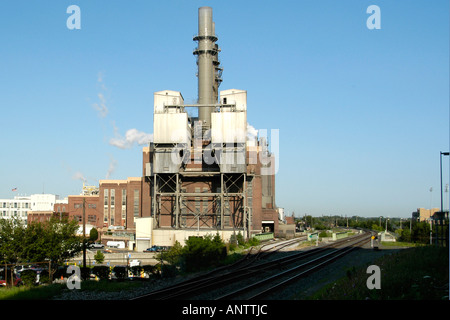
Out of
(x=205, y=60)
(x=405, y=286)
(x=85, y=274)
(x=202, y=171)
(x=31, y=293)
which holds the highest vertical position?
(x=205, y=60)

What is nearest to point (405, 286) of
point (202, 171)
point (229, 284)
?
point (229, 284)

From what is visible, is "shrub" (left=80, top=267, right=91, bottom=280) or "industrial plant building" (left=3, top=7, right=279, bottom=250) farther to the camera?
"industrial plant building" (left=3, top=7, right=279, bottom=250)

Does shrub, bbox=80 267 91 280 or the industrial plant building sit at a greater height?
the industrial plant building

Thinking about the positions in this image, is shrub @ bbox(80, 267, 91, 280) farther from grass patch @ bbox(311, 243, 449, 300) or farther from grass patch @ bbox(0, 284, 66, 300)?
grass patch @ bbox(311, 243, 449, 300)

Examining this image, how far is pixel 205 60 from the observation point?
2756 inches

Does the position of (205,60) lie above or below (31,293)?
above

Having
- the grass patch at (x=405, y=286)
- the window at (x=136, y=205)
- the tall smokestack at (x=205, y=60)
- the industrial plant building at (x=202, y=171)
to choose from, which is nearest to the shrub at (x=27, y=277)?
the grass patch at (x=405, y=286)

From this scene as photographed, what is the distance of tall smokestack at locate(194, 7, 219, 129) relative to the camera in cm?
6938

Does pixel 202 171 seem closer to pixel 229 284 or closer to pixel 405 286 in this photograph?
pixel 229 284

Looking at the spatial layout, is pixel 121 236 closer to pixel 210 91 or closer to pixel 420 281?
pixel 210 91

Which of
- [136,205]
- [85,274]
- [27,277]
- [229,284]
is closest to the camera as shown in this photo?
[229,284]

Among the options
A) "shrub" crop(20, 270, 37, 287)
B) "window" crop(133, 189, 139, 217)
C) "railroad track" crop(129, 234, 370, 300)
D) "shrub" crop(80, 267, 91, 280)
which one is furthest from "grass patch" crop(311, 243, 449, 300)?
"window" crop(133, 189, 139, 217)

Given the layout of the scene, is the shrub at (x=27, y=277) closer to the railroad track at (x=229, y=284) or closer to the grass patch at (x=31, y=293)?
the grass patch at (x=31, y=293)

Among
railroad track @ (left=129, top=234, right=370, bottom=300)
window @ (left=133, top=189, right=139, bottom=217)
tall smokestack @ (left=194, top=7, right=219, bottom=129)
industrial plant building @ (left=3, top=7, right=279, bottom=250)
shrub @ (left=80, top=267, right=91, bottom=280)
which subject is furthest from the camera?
window @ (left=133, top=189, right=139, bottom=217)
